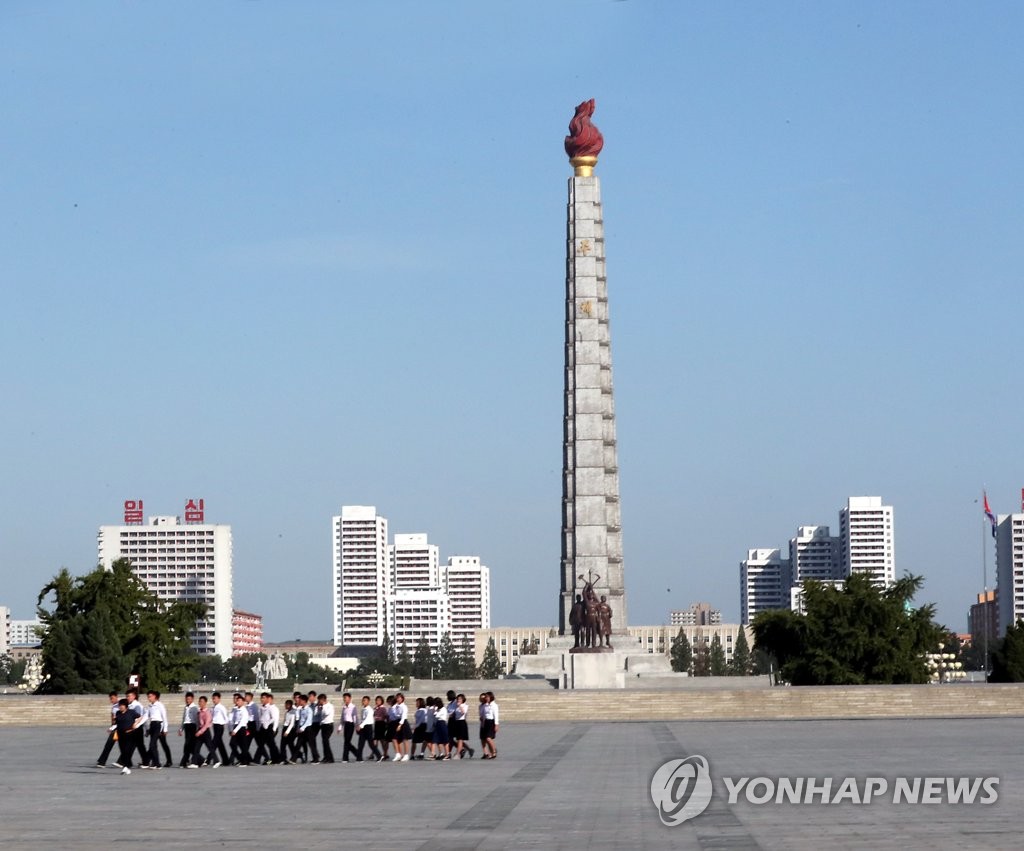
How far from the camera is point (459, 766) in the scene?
2431 cm

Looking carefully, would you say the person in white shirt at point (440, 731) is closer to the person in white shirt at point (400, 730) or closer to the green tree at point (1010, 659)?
the person in white shirt at point (400, 730)

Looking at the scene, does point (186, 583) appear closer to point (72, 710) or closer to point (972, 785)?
point (72, 710)

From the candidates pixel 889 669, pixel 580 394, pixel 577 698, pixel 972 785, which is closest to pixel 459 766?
pixel 972 785

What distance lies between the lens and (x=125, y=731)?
2391 cm

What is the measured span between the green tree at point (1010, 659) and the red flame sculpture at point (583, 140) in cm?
2679

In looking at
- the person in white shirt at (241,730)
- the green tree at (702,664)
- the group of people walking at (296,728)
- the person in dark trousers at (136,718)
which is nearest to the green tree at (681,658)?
the green tree at (702,664)

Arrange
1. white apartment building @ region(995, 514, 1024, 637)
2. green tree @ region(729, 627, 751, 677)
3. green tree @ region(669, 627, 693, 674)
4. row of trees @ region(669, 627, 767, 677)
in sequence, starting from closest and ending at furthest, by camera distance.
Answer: green tree @ region(669, 627, 693, 674), row of trees @ region(669, 627, 767, 677), green tree @ region(729, 627, 751, 677), white apartment building @ region(995, 514, 1024, 637)

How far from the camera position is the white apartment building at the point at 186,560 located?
196125mm

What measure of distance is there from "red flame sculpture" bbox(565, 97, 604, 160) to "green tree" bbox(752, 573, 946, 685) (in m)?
25.3

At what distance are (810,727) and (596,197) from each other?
39978 mm

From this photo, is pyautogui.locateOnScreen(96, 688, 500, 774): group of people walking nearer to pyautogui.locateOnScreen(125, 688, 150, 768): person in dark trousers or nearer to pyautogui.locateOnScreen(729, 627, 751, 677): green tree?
pyautogui.locateOnScreen(125, 688, 150, 768): person in dark trousers

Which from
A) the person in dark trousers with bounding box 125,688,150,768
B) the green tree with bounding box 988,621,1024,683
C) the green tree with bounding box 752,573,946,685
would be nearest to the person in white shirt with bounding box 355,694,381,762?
the person in dark trousers with bounding box 125,688,150,768

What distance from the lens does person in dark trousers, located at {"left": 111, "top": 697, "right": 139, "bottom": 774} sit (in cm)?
2359

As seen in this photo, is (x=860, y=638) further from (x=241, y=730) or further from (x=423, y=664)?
(x=423, y=664)
